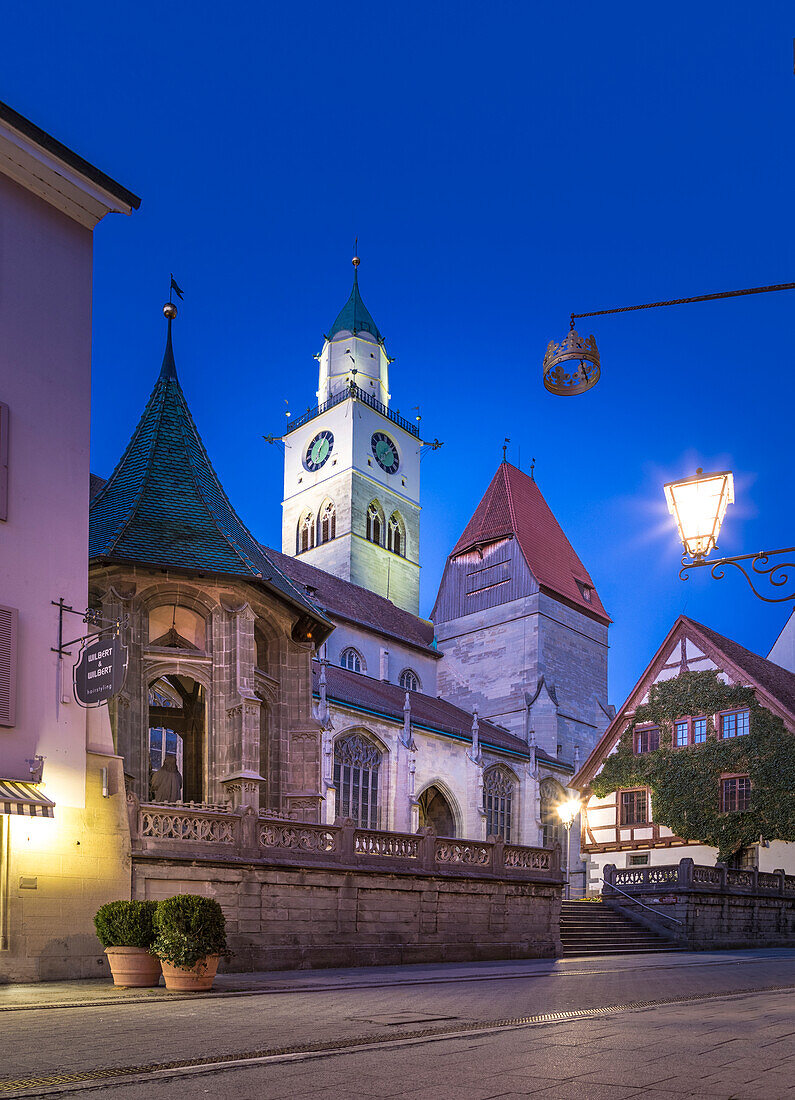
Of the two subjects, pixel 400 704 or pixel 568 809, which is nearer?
pixel 568 809

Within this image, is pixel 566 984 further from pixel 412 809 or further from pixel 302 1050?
pixel 412 809

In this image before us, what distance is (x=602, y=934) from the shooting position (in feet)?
89.1

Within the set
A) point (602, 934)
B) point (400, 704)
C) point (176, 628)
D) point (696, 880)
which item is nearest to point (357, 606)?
point (400, 704)

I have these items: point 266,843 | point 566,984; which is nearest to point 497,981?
point 566,984

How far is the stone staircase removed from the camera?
25703 millimetres

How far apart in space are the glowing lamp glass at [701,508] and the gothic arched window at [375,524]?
5787cm

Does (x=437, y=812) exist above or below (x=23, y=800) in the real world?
below

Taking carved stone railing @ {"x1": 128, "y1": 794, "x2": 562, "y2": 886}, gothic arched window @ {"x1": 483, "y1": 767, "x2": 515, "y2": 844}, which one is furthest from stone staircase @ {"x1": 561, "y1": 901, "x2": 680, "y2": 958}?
gothic arched window @ {"x1": 483, "y1": 767, "x2": 515, "y2": 844}

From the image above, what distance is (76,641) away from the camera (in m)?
17.0

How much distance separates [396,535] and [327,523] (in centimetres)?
486

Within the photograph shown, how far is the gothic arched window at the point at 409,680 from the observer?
51841 mm

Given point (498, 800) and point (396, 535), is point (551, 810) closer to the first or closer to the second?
point (498, 800)

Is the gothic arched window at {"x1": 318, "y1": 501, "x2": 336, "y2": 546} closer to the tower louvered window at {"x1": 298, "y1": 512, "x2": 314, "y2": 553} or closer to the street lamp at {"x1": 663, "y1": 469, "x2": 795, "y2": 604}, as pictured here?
the tower louvered window at {"x1": 298, "y1": 512, "x2": 314, "y2": 553}

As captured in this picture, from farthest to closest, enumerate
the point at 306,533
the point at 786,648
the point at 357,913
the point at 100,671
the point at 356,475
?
the point at 306,533 < the point at 356,475 < the point at 786,648 < the point at 357,913 < the point at 100,671
